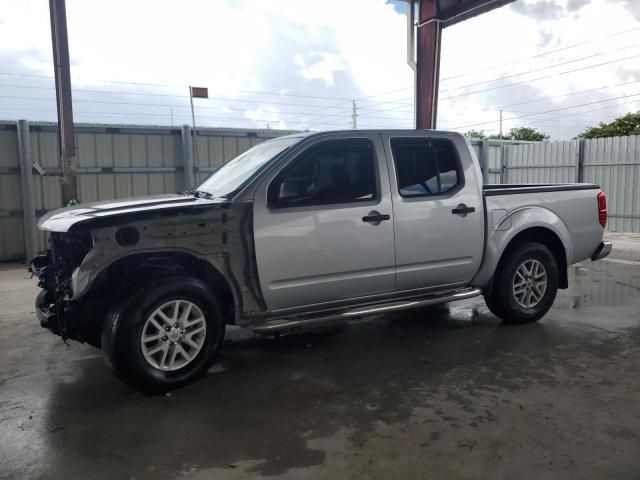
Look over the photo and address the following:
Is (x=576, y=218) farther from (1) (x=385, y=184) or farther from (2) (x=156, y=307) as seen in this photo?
(2) (x=156, y=307)

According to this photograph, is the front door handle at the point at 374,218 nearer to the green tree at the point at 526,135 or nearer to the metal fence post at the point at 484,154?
the metal fence post at the point at 484,154

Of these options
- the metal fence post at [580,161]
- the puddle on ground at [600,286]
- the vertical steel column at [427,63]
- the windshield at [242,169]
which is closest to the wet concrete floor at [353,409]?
the puddle on ground at [600,286]

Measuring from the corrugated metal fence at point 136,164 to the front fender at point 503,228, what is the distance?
739cm

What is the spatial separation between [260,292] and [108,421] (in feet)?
4.42

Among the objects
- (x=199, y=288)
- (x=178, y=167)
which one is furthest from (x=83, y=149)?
(x=199, y=288)

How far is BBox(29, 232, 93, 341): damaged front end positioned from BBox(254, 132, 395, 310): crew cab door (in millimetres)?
1269

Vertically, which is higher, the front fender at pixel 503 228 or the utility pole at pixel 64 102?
the utility pole at pixel 64 102

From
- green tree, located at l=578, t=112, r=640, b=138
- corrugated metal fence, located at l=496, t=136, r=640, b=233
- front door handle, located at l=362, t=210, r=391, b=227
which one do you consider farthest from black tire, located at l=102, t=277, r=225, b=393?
green tree, located at l=578, t=112, r=640, b=138

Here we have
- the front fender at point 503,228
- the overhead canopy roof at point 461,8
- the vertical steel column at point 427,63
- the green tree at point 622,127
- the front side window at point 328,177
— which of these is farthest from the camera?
the green tree at point 622,127

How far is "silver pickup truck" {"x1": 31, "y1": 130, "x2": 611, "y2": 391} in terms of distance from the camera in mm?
3836

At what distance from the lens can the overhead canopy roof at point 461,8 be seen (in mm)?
11617

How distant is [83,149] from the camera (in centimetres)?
1035

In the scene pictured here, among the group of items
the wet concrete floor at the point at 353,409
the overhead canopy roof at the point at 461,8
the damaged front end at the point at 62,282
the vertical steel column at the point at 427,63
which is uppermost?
the overhead canopy roof at the point at 461,8

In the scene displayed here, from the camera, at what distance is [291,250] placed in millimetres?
4230
